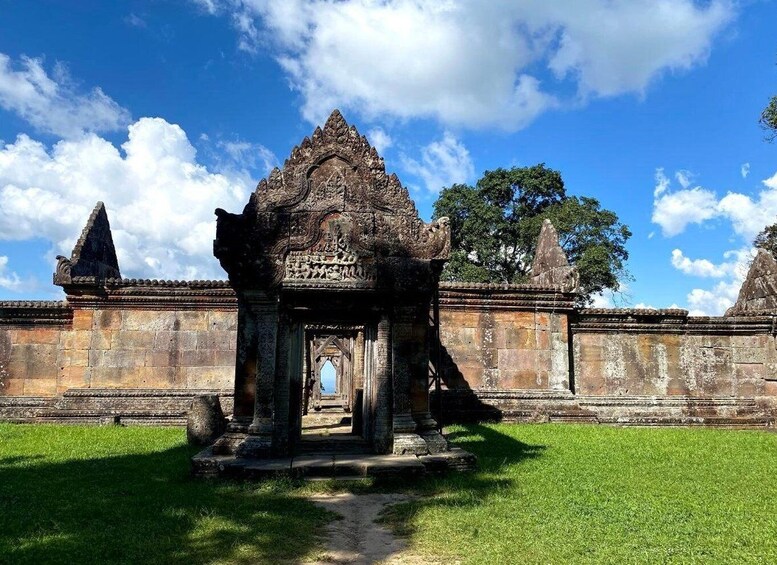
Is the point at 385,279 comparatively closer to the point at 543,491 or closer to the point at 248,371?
the point at 248,371

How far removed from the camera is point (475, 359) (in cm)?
1460

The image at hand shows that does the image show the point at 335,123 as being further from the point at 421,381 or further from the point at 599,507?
the point at 599,507

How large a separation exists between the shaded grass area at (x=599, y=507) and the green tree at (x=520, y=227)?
19.9 metres

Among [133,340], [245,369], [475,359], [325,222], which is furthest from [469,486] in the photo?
[133,340]

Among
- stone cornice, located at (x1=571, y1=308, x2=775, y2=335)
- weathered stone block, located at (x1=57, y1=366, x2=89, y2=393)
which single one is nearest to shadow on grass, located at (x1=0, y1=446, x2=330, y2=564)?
weathered stone block, located at (x1=57, y1=366, x2=89, y2=393)

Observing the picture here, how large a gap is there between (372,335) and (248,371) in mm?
1832

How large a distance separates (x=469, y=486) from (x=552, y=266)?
11050mm

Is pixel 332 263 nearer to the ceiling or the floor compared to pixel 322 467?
nearer to the ceiling

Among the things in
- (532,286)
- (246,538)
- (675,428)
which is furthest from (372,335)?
(675,428)

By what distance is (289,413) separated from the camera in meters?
8.22

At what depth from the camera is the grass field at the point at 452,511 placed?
15.0ft

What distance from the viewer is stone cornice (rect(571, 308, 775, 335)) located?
49.3ft

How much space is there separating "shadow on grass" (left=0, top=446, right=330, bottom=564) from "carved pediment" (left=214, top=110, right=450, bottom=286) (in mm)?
2765

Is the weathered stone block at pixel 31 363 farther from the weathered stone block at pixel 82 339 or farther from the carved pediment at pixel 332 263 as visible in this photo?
the carved pediment at pixel 332 263
